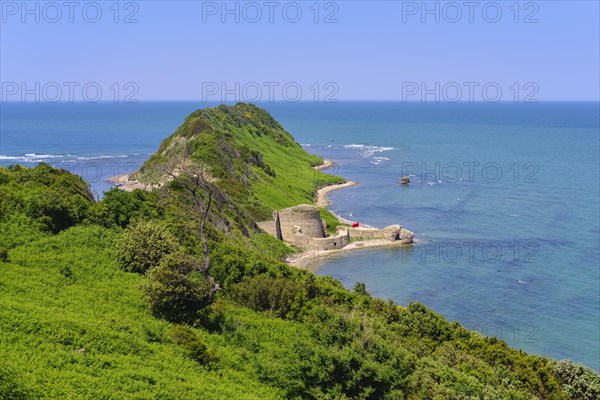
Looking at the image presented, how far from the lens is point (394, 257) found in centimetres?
6750

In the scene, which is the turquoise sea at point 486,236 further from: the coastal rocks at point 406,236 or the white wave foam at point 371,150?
the coastal rocks at point 406,236

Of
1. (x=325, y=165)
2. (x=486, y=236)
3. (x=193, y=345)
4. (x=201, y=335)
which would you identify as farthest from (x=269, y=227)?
(x=325, y=165)

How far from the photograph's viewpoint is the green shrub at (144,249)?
2931cm

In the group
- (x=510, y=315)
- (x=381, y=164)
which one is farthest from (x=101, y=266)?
(x=381, y=164)

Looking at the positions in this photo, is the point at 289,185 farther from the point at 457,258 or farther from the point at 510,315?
the point at 510,315

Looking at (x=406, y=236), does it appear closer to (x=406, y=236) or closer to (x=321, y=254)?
(x=406, y=236)

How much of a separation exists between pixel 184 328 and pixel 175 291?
169 cm

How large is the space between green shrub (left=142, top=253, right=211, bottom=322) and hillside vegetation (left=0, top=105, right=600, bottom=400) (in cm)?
6

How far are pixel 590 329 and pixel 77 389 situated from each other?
43.8m

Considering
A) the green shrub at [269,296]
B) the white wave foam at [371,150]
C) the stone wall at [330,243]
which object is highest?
the white wave foam at [371,150]

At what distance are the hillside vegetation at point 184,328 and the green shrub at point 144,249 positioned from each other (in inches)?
2.6

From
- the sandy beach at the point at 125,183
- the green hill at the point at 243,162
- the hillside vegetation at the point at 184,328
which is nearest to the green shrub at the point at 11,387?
the hillside vegetation at the point at 184,328

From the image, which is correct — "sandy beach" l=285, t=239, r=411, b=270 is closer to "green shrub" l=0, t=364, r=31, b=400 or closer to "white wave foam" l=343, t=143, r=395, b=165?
"green shrub" l=0, t=364, r=31, b=400

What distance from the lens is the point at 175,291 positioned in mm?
23922
